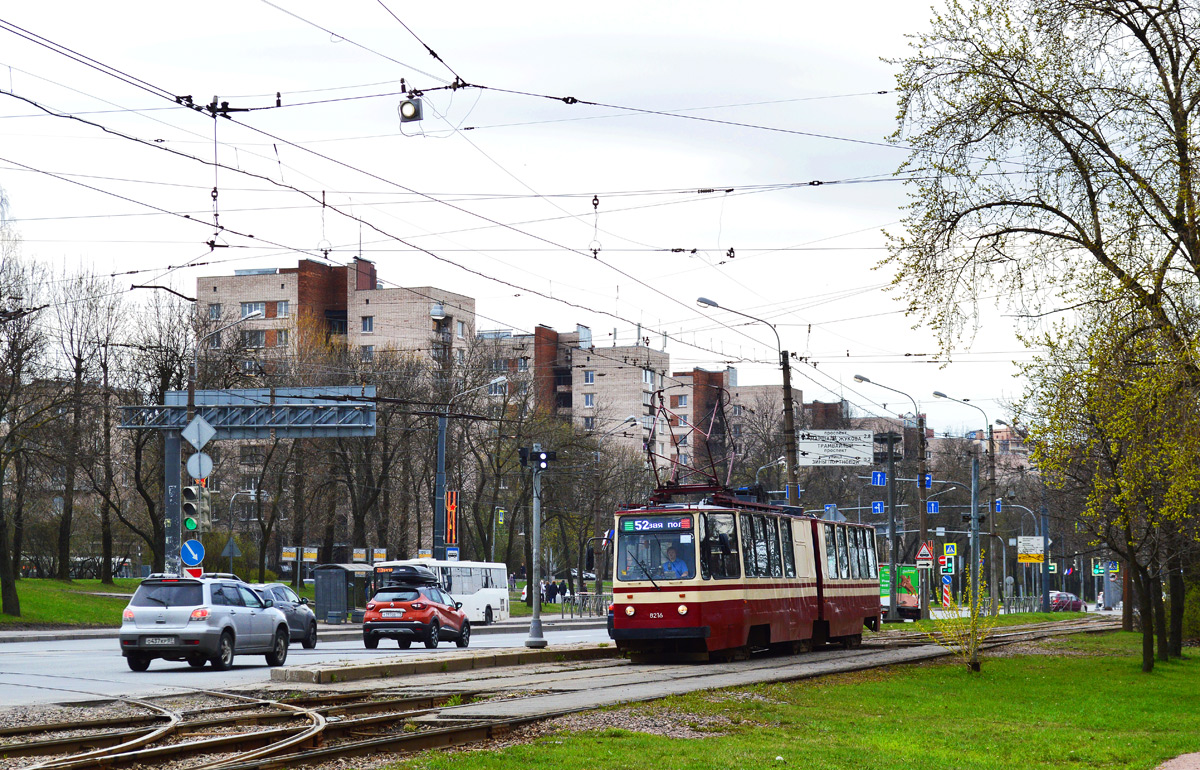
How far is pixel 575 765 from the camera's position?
410 inches

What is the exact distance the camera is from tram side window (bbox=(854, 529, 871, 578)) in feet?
108

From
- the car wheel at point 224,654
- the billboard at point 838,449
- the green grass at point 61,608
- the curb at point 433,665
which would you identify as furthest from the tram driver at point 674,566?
the billboard at point 838,449

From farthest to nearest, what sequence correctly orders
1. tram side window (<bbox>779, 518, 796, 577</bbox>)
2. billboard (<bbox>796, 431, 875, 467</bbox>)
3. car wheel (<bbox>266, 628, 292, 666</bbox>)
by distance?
billboard (<bbox>796, 431, 875, 467</bbox>), tram side window (<bbox>779, 518, 796, 577</bbox>), car wheel (<bbox>266, 628, 292, 666</bbox>)

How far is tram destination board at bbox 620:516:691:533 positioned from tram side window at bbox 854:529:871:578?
9643mm

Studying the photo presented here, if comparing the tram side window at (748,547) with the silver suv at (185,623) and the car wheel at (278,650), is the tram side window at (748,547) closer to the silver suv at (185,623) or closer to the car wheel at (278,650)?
the car wheel at (278,650)

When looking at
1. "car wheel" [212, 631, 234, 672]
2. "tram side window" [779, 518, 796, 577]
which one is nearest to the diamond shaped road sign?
"car wheel" [212, 631, 234, 672]

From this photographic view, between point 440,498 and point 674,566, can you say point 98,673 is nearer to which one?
point 674,566

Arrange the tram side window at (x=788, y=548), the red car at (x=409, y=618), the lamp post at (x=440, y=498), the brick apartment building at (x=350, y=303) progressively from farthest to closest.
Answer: the brick apartment building at (x=350, y=303) → the lamp post at (x=440, y=498) → the red car at (x=409, y=618) → the tram side window at (x=788, y=548)

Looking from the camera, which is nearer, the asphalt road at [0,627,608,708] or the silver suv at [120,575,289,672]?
the asphalt road at [0,627,608,708]

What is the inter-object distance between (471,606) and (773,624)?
2419 cm

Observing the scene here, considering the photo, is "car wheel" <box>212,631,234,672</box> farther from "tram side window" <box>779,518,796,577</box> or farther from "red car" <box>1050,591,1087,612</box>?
"red car" <box>1050,591,1087,612</box>

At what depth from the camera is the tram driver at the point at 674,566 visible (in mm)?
23875

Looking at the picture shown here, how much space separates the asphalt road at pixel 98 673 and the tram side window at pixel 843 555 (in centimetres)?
Result: 1079

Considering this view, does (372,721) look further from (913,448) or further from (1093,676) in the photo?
(913,448)
